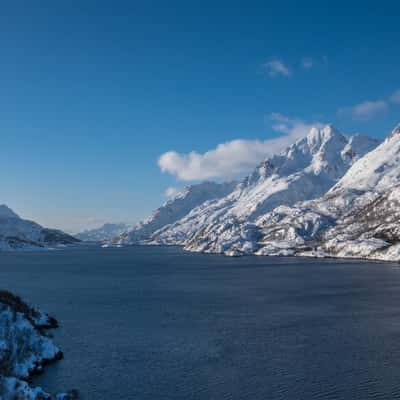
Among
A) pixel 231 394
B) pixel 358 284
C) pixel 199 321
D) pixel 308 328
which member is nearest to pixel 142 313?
pixel 199 321

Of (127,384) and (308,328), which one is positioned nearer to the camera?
(127,384)

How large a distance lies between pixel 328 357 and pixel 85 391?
140 feet

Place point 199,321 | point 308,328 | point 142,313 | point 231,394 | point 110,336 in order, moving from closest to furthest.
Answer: point 231,394 → point 110,336 → point 308,328 → point 199,321 → point 142,313

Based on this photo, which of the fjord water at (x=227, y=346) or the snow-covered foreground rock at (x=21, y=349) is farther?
the snow-covered foreground rock at (x=21, y=349)

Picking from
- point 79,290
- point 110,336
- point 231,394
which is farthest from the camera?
point 79,290

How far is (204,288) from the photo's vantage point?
612 ft

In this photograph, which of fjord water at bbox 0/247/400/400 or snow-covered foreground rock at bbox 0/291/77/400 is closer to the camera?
fjord water at bbox 0/247/400/400

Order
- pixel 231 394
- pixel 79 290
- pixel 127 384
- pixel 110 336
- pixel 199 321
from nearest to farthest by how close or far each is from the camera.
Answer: pixel 231 394, pixel 127 384, pixel 110 336, pixel 199 321, pixel 79 290

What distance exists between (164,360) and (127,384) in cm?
1262

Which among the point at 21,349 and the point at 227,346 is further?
the point at 227,346

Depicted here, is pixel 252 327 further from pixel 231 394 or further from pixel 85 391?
pixel 85 391

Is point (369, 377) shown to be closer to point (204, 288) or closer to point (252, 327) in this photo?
point (252, 327)

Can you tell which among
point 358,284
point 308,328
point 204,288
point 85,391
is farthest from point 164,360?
point 358,284

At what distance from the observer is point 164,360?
81.8m
